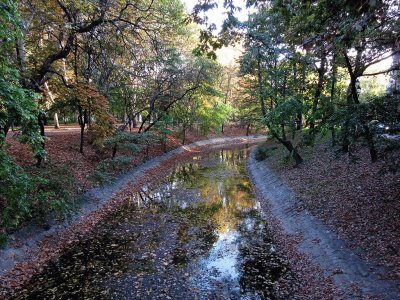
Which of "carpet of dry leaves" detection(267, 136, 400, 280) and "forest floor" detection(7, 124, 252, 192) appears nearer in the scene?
"carpet of dry leaves" detection(267, 136, 400, 280)

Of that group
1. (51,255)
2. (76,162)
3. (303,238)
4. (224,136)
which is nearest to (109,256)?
(51,255)

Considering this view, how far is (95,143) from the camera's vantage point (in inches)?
902

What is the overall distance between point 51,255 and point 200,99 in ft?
99.4

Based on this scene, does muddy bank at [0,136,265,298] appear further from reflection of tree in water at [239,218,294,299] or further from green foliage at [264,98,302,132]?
green foliage at [264,98,302,132]

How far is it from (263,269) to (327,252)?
6.56 feet

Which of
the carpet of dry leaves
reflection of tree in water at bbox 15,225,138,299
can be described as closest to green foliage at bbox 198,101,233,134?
the carpet of dry leaves

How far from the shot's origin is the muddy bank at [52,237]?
29.3ft

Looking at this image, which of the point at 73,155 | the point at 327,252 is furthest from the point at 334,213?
the point at 73,155

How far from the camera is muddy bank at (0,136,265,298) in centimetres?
892

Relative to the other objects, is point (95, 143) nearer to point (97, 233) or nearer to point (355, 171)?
point (97, 233)

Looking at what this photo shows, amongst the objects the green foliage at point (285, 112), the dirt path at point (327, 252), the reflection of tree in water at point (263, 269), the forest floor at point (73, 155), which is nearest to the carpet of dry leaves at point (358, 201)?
the dirt path at point (327, 252)

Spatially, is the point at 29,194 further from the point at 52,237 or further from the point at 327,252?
the point at 327,252

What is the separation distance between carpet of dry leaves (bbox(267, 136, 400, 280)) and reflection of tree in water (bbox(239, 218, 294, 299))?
7.01 ft

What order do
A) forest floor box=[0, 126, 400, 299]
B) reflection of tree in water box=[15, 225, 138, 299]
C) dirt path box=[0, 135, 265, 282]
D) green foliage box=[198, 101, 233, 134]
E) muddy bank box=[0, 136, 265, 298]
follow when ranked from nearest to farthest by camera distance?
forest floor box=[0, 126, 400, 299] → reflection of tree in water box=[15, 225, 138, 299] → muddy bank box=[0, 136, 265, 298] → dirt path box=[0, 135, 265, 282] → green foliage box=[198, 101, 233, 134]
